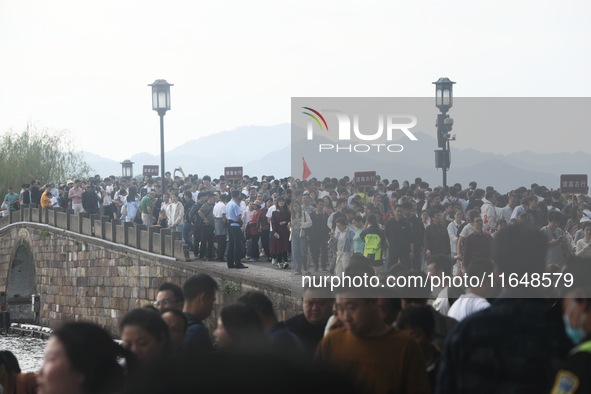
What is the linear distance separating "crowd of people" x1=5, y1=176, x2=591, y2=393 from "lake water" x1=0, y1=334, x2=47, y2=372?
9107 mm

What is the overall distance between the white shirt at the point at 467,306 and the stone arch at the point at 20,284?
3483cm

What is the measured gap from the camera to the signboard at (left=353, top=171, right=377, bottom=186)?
1217cm

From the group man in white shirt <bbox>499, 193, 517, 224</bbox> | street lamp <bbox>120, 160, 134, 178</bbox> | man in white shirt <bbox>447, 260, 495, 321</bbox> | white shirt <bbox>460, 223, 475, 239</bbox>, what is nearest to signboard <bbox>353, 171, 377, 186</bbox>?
white shirt <bbox>460, 223, 475, 239</bbox>

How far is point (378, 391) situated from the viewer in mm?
4617

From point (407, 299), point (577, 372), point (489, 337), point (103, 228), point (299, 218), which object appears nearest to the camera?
point (577, 372)

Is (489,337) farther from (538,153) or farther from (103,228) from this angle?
(103,228)

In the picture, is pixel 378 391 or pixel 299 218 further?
pixel 299 218

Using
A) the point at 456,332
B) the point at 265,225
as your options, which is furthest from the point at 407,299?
the point at 265,225

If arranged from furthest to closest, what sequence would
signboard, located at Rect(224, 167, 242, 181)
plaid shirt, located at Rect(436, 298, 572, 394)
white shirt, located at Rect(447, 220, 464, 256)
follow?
signboard, located at Rect(224, 167, 242, 181)
white shirt, located at Rect(447, 220, 464, 256)
plaid shirt, located at Rect(436, 298, 572, 394)

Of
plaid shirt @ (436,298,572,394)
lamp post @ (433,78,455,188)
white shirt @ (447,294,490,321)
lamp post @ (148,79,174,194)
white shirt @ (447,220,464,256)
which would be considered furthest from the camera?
lamp post @ (148,79,174,194)

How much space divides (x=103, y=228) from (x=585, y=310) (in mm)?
29123

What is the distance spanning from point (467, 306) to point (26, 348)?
2739 centimetres

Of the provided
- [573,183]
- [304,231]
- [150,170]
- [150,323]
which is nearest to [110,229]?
[150,170]

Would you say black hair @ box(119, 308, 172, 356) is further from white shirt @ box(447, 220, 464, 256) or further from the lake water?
the lake water
